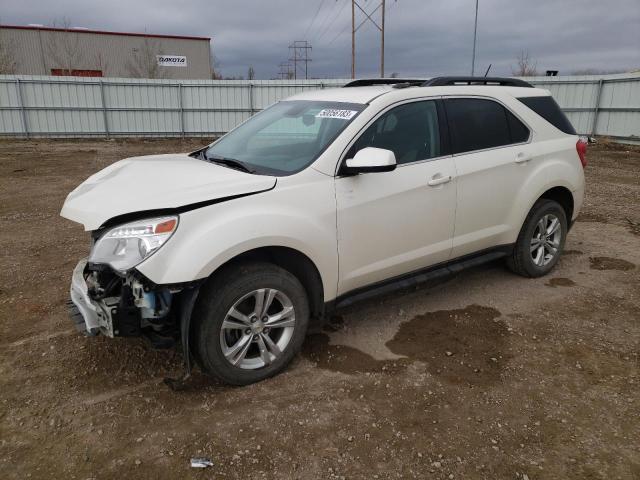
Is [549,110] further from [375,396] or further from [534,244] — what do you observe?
[375,396]

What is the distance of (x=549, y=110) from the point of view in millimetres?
4734

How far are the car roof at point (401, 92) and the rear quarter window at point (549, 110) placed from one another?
0.06 meters

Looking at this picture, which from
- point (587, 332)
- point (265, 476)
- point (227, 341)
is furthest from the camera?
point (587, 332)

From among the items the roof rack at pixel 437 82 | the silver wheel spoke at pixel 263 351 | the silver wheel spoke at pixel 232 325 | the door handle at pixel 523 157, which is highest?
the roof rack at pixel 437 82

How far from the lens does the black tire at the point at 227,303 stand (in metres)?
2.87

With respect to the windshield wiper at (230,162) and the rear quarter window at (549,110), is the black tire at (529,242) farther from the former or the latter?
the windshield wiper at (230,162)

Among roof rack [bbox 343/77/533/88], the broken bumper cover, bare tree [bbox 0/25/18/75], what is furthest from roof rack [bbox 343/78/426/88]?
bare tree [bbox 0/25/18/75]

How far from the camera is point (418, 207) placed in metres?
3.65

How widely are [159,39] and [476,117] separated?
4071 centimetres

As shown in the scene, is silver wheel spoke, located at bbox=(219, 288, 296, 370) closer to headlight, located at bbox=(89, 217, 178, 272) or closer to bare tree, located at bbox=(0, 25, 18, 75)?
headlight, located at bbox=(89, 217, 178, 272)

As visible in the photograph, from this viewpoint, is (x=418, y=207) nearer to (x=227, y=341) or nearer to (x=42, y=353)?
(x=227, y=341)

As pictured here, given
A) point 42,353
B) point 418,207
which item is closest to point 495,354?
point 418,207

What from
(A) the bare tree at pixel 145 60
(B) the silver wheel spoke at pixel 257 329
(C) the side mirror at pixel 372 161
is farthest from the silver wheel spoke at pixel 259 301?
(A) the bare tree at pixel 145 60

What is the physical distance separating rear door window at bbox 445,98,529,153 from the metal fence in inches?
616
